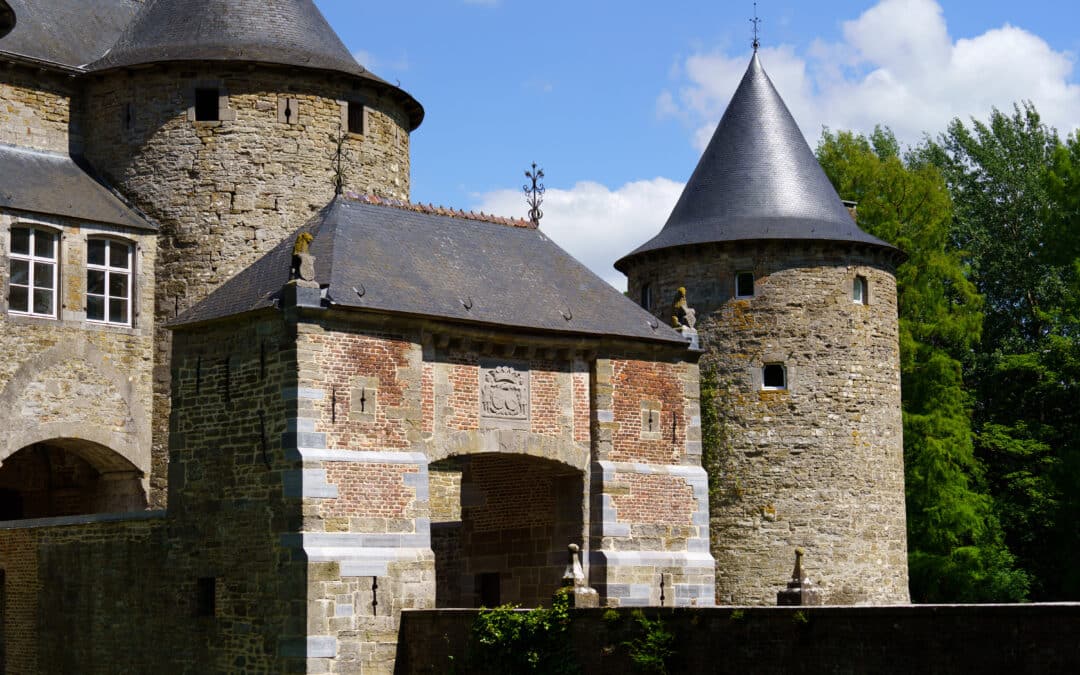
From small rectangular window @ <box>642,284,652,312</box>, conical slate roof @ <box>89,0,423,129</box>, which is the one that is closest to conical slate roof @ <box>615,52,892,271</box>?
small rectangular window @ <box>642,284,652,312</box>

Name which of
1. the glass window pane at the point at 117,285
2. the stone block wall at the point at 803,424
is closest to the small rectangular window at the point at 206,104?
the glass window pane at the point at 117,285

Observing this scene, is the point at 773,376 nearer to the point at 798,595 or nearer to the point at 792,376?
the point at 792,376

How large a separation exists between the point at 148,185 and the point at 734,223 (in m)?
10.5

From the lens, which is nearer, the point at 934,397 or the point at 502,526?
the point at 502,526

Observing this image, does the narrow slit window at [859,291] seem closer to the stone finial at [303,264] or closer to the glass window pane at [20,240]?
the stone finial at [303,264]

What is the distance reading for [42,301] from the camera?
82.6ft

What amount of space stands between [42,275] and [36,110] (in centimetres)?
329

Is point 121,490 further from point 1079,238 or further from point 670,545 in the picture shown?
point 1079,238

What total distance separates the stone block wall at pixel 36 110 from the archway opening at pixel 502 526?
9037 mm

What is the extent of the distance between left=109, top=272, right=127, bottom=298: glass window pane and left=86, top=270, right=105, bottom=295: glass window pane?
0.51ft

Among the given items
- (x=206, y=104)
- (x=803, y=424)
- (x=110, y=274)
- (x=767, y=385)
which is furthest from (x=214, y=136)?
(x=803, y=424)

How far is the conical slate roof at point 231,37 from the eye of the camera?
27.1m

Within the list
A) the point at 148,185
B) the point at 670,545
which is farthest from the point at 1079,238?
the point at 148,185

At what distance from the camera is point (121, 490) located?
86.2 feet
